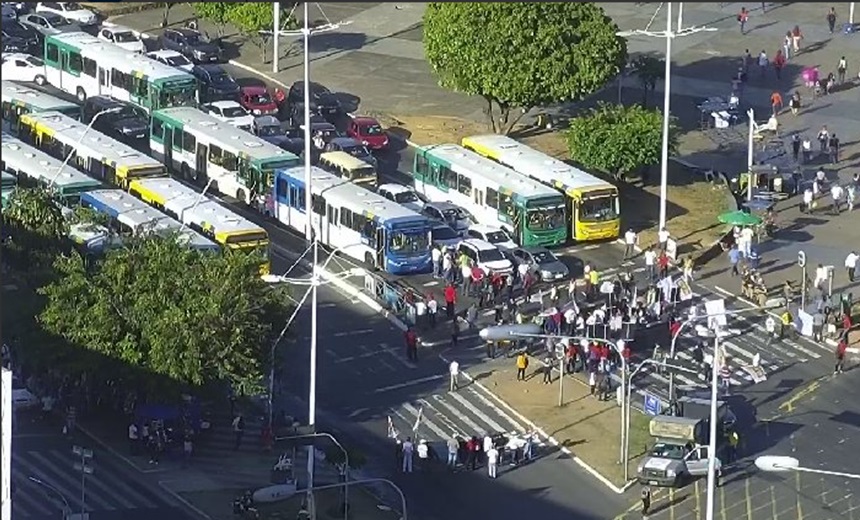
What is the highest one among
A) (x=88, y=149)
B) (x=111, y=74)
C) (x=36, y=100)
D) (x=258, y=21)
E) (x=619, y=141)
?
(x=619, y=141)

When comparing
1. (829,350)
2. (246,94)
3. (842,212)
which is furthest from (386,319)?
(246,94)

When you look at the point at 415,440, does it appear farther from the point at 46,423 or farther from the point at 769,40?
the point at 769,40

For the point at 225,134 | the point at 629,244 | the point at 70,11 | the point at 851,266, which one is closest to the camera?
→ the point at 851,266

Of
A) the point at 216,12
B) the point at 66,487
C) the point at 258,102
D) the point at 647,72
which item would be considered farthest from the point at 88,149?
the point at 66,487

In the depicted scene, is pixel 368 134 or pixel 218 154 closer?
pixel 218 154

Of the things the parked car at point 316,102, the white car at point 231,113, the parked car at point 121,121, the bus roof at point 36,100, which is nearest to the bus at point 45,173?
the bus roof at point 36,100

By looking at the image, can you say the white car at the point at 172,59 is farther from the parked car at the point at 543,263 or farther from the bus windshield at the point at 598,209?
the parked car at the point at 543,263

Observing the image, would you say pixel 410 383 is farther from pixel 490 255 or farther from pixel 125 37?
pixel 125 37
